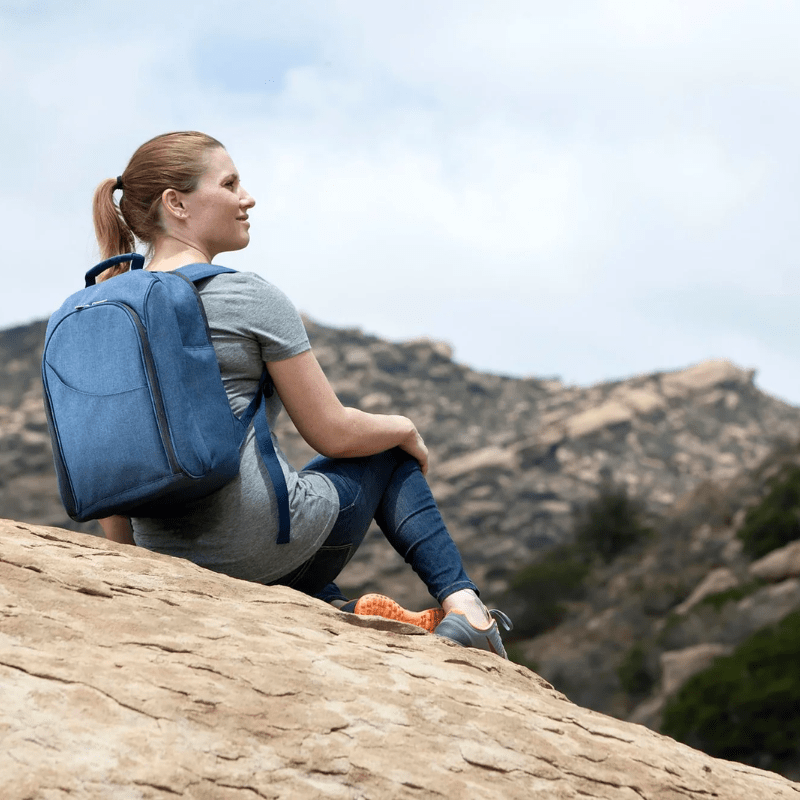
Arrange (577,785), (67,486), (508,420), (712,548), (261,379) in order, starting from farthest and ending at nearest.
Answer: (508,420), (712,548), (261,379), (67,486), (577,785)

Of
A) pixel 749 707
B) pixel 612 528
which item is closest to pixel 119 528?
pixel 749 707

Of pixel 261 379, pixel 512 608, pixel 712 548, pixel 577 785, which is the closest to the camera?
pixel 577 785

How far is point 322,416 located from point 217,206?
67 cm

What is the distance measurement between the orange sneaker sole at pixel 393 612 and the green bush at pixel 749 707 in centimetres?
1312

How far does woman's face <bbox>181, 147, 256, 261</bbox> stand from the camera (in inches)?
120

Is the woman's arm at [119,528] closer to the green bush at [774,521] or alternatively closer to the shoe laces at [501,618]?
the shoe laces at [501,618]

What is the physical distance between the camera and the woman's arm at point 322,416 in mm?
2902

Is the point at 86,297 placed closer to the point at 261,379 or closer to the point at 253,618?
the point at 261,379

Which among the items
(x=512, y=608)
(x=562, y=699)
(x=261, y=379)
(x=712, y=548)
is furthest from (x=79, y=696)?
(x=512, y=608)

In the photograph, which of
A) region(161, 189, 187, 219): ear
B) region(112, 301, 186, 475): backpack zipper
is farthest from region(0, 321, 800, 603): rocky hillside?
region(112, 301, 186, 475): backpack zipper

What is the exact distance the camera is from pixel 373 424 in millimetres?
3023

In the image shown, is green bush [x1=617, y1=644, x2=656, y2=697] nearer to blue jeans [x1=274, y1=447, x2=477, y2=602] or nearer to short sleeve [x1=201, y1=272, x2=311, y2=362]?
blue jeans [x1=274, y1=447, x2=477, y2=602]

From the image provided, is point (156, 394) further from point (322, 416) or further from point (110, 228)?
point (110, 228)

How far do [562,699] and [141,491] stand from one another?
1.29 meters
